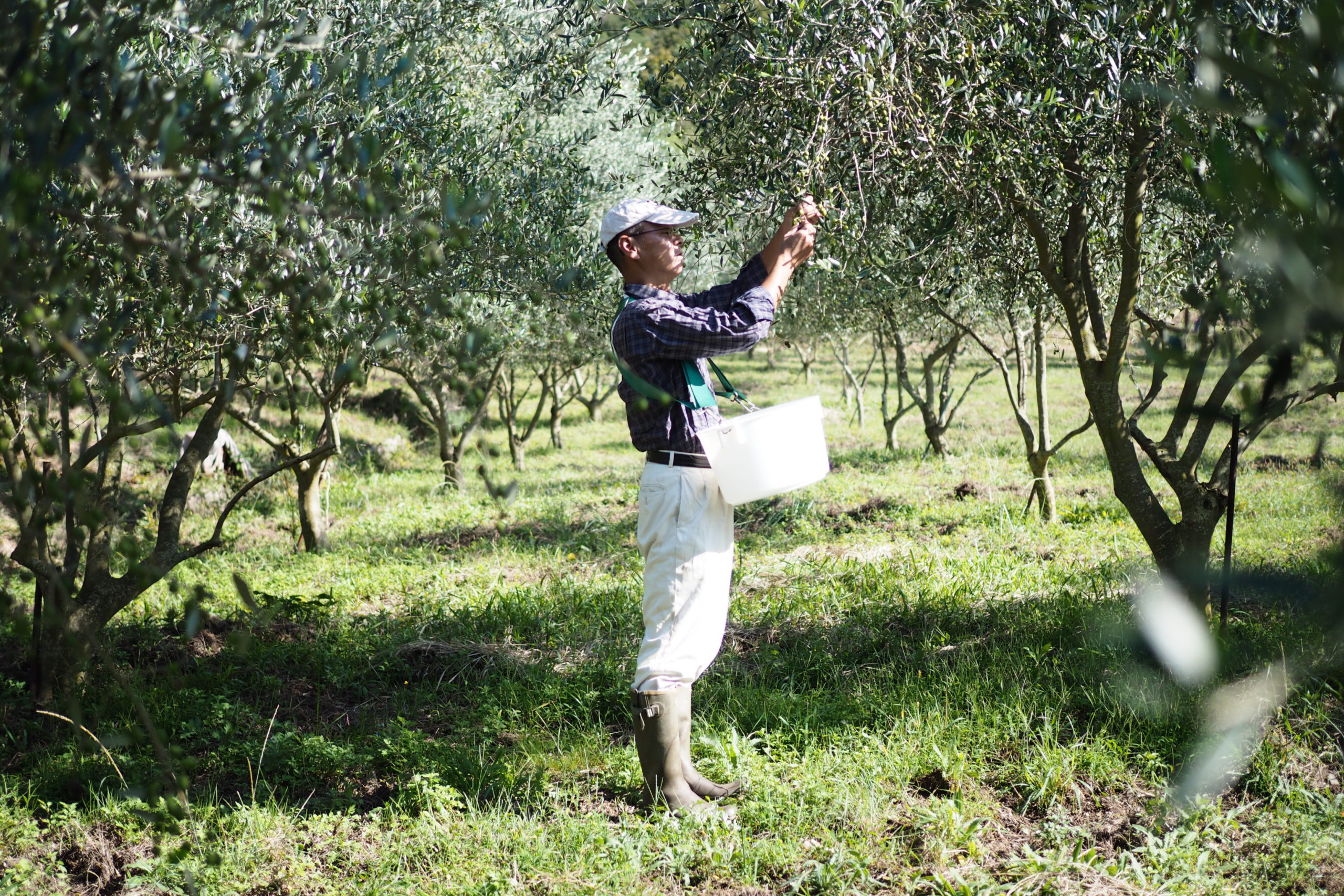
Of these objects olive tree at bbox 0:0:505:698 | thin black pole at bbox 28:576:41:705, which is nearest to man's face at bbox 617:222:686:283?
olive tree at bbox 0:0:505:698

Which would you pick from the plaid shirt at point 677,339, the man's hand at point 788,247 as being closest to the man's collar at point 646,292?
the plaid shirt at point 677,339

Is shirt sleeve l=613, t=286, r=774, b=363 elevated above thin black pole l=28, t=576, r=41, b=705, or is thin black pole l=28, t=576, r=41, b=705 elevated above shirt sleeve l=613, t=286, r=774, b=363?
shirt sleeve l=613, t=286, r=774, b=363

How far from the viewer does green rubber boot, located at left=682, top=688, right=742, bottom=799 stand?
3.85 metres

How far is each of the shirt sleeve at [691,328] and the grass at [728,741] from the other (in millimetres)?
1718

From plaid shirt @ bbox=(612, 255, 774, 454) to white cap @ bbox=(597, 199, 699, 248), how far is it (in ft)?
0.73

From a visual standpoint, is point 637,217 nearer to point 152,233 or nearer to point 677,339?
point 677,339

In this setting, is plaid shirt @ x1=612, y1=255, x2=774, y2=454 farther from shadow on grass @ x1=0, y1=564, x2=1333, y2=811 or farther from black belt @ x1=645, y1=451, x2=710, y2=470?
shadow on grass @ x1=0, y1=564, x2=1333, y2=811

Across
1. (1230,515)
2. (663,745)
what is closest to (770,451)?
(663,745)

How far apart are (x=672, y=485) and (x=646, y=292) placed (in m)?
0.75

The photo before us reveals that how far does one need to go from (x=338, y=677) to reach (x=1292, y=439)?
45.0 ft

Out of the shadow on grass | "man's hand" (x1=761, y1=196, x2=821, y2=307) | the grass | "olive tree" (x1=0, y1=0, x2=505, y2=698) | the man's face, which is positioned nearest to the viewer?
"olive tree" (x1=0, y1=0, x2=505, y2=698)

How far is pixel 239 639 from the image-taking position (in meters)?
1.86

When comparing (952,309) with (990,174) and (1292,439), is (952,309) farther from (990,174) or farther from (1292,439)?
(990,174)

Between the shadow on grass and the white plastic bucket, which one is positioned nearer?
the white plastic bucket
